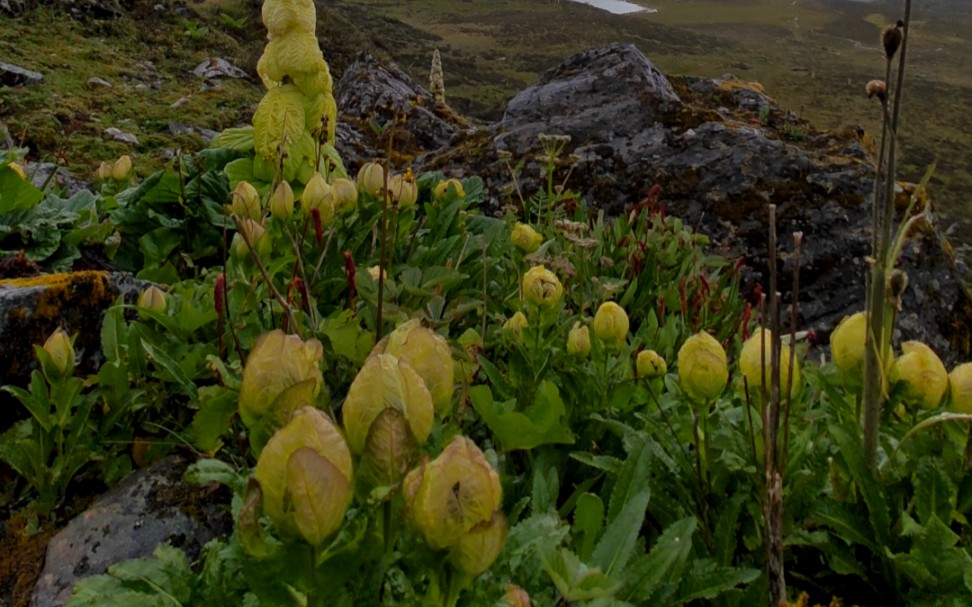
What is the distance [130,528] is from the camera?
4.82ft

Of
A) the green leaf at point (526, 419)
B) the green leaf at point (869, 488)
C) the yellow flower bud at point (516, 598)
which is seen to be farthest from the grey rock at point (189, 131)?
the yellow flower bud at point (516, 598)

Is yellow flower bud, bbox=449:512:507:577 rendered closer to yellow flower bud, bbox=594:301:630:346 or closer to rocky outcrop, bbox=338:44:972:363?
yellow flower bud, bbox=594:301:630:346

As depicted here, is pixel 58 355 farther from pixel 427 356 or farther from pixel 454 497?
pixel 454 497

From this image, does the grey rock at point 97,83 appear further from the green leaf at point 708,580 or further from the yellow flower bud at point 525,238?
the green leaf at point 708,580

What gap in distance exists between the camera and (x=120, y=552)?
4.68 feet

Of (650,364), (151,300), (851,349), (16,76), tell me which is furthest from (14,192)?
(16,76)

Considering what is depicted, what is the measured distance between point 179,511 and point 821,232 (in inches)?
138

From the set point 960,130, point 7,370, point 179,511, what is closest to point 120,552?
point 179,511

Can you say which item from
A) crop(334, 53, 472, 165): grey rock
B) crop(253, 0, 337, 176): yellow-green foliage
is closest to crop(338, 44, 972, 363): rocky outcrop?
crop(334, 53, 472, 165): grey rock

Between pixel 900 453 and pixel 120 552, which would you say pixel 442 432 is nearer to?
pixel 120 552

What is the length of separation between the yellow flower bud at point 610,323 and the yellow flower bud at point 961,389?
61 centimetres

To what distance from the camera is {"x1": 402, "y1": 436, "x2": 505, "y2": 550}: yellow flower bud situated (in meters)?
0.76

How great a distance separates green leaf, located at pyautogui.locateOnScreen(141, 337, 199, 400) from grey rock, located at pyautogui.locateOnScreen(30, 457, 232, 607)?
0.17 metres

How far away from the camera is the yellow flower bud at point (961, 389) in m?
1.29
